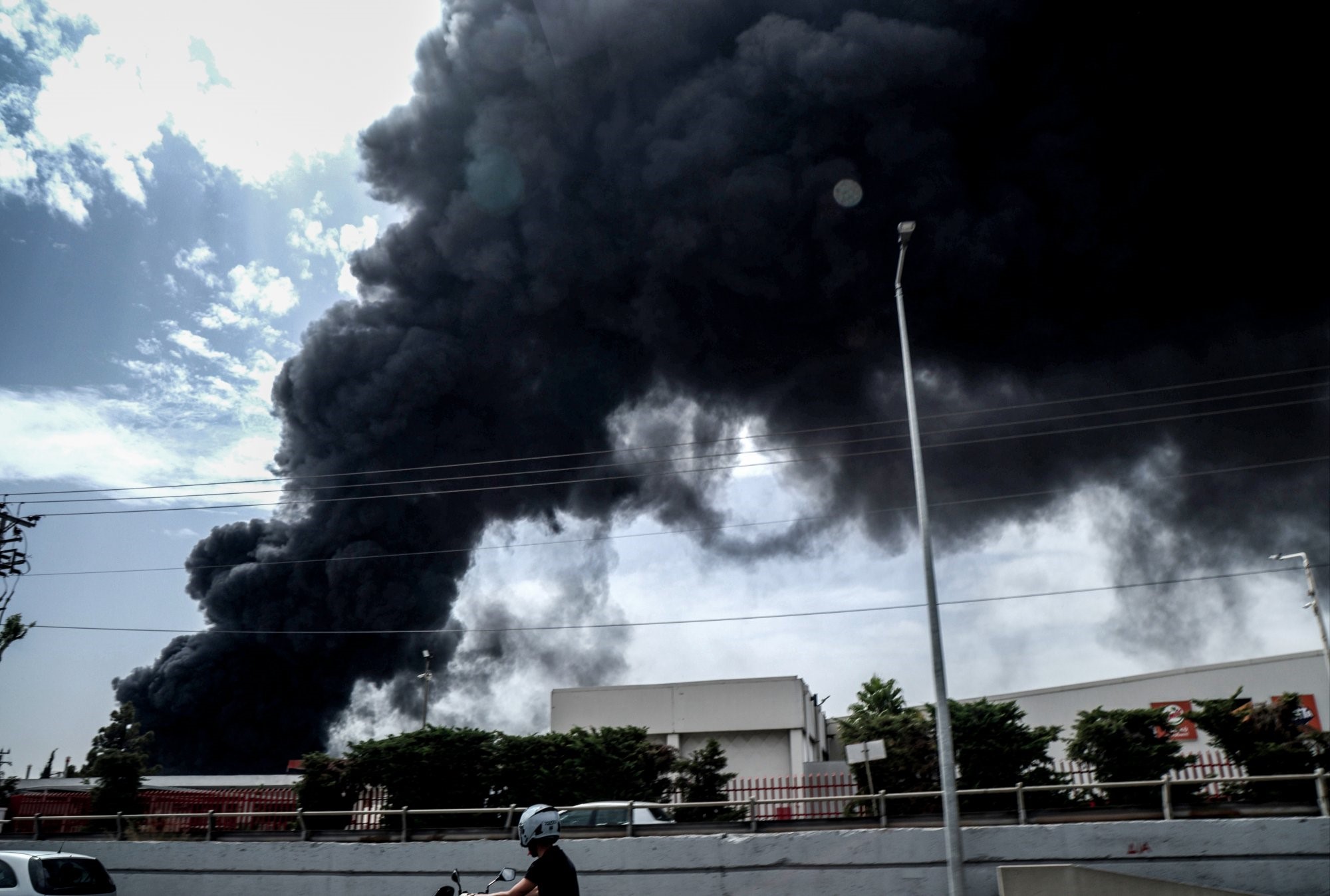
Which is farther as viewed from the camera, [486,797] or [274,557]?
[274,557]

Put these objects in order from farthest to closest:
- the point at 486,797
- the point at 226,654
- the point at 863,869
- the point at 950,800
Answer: the point at 226,654, the point at 486,797, the point at 863,869, the point at 950,800

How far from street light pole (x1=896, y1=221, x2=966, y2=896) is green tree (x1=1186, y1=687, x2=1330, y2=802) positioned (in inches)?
220

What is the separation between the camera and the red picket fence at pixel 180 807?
59.3 feet

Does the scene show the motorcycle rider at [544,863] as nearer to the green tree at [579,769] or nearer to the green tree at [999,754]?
the green tree at [999,754]

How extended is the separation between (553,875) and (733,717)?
28086mm

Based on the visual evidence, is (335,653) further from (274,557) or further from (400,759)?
(400,759)

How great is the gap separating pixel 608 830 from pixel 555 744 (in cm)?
307

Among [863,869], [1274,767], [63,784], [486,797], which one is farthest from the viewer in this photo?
[63,784]

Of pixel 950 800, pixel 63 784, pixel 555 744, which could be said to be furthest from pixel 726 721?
pixel 63 784

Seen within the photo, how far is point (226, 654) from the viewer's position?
49.5 metres

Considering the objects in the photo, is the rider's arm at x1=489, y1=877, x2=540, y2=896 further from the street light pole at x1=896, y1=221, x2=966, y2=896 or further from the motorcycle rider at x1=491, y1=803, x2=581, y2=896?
the street light pole at x1=896, y1=221, x2=966, y2=896

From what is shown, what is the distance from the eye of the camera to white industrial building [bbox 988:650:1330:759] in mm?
34125

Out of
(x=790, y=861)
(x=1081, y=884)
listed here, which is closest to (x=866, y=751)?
(x=790, y=861)

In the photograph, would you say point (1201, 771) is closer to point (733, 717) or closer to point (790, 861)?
point (790, 861)
